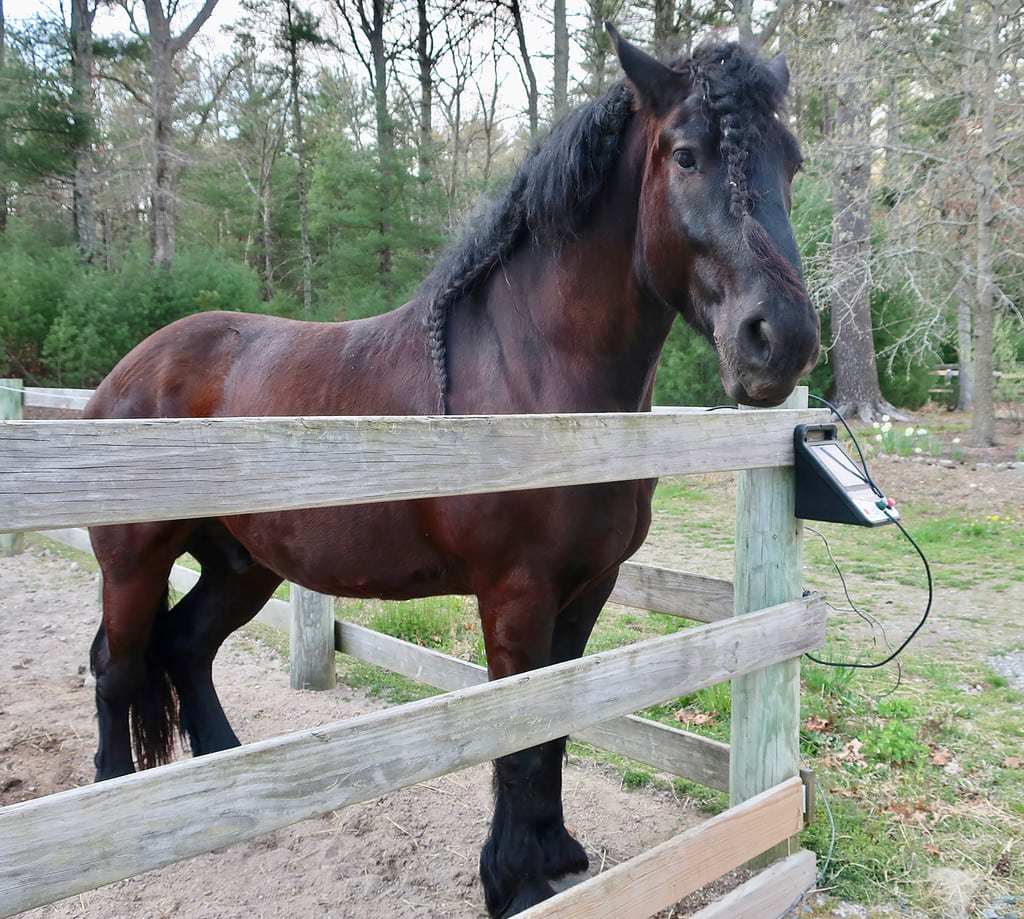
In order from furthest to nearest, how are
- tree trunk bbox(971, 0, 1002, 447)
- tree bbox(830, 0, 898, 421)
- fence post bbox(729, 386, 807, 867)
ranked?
tree bbox(830, 0, 898, 421) → tree trunk bbox(971, 0, 1002, 447) → fence post bbox(729, 386, 807, 867)

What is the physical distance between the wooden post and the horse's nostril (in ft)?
9.38

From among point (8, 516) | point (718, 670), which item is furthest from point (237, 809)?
point (718, 670)

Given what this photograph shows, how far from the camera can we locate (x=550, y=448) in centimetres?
144

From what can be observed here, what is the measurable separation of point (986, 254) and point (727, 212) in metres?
10.1

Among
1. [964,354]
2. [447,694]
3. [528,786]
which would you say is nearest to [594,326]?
[447,694]

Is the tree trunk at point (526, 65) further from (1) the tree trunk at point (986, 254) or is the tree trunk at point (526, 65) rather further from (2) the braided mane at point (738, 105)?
(2) the braided mane at point (738, 105)

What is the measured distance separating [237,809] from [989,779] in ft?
9.62

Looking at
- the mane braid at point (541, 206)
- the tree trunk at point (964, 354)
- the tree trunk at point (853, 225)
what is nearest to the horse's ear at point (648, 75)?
the mane braid at point (541, 206)

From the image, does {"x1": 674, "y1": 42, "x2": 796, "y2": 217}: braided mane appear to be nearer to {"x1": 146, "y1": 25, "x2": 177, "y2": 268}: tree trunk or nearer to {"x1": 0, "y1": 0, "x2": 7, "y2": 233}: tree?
{"x1": 146, "y1": 25, "x2": 177, "y2": 268}: tree trunk

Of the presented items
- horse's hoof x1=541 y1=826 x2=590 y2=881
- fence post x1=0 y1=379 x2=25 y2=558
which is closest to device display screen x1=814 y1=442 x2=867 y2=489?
horse's hoof x1=541 y1=826 x2=590 y2=881

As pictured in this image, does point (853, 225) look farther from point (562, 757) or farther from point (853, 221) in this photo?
point (562, 757)

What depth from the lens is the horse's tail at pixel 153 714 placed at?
290 cm

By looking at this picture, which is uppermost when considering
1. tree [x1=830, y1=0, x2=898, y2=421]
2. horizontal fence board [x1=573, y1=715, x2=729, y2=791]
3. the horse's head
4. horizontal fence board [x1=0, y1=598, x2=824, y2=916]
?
tree [x1=830, y1=0, x2=898, y2=421]

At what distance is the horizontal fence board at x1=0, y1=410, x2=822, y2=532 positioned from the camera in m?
0.88
